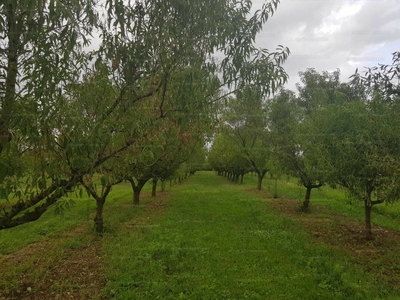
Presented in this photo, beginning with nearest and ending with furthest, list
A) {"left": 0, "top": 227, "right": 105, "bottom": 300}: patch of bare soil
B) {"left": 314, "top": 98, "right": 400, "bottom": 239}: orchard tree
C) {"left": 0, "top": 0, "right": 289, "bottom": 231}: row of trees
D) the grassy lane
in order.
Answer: {"left": 0, "top": 0, "right": 289, "bottom": 231}: row of trees
the grassy lane
{"left": 0, "top": 227, "right": 105, "bottom": 300}: patch of bare soil
{"left": 314, "top": 98, "right": 400, "bottom": 239}: orchard tree

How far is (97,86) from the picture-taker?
426cm

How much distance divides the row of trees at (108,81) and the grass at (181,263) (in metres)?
3.03

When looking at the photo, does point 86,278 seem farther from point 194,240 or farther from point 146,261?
point 194,240

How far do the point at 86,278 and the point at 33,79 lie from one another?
5108mm

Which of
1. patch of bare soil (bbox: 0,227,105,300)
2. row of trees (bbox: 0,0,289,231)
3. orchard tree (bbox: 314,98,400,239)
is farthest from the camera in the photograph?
orchard tree (bbox: 314,98,400,239)

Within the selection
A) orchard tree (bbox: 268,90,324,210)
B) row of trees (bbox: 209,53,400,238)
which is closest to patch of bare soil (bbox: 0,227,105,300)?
row of trees (bbox: 209,53,400,238)

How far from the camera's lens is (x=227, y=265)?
22.5ft

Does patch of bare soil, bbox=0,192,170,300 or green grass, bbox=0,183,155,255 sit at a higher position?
patch of bare soil, bbox=0,192,170,300

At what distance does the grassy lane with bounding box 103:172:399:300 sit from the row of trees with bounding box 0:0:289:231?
3192 millimetres

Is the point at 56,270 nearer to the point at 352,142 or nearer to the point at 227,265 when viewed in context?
the point at 227,265

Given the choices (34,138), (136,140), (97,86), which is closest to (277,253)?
(136,140)

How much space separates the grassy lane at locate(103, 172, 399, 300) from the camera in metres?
5.57

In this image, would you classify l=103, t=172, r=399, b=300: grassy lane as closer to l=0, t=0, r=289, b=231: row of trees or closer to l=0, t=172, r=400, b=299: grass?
l=0, t=172, r=400, b=299: grass

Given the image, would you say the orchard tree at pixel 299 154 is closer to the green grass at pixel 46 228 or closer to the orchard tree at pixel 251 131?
the orchard tree at pixel 251 131
